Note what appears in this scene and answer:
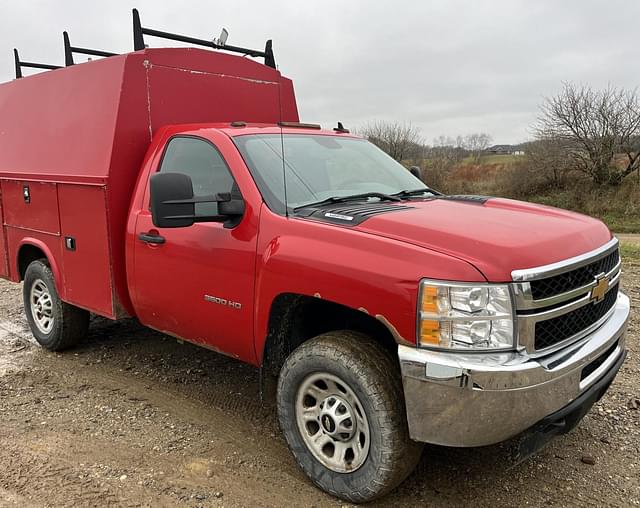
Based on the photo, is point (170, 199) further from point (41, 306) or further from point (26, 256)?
point (26, 256)

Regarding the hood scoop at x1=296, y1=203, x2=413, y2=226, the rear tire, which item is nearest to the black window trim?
the hood scoop at x1=296, y1=203, x2=413, y2=226

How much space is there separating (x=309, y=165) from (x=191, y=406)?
199 centimetres

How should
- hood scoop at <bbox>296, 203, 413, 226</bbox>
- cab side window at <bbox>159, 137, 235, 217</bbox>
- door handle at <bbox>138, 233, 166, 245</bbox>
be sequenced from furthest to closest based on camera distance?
1. door handle at <bbox>138, 233, 166, 245</bbox>
2. cab side window at <bbox>159, 137, 235, 217</bbox>
3. hood scoop at <bbox>296, 203, 413, 226</bbox>

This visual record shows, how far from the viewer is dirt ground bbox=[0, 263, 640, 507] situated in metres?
3.07

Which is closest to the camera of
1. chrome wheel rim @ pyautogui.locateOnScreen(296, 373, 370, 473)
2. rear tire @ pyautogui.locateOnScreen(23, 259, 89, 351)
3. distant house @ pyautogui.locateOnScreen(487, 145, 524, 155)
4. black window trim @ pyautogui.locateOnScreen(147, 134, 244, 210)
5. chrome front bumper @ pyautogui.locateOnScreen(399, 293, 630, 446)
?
chrome front bumper @ pyautogui.locateOnScreen(399, 293, 630, 446)

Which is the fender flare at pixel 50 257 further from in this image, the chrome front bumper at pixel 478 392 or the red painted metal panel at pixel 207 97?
the chrome front bumper at pixel 478 392

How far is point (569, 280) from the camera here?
2.77 metres

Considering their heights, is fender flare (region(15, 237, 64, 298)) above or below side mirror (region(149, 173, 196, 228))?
below

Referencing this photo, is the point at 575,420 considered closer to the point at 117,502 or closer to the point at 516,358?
the point at 516,358

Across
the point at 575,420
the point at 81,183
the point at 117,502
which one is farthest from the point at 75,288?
the point at 575,420

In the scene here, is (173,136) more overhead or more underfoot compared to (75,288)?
more overhead

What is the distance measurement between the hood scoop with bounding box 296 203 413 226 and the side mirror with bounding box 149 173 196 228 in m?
0.66

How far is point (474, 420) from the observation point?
2.51 metres

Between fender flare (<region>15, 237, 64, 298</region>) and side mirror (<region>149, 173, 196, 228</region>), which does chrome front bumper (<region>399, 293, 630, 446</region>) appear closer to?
side mirror (<region>149, 173, 196, 228</region>)
